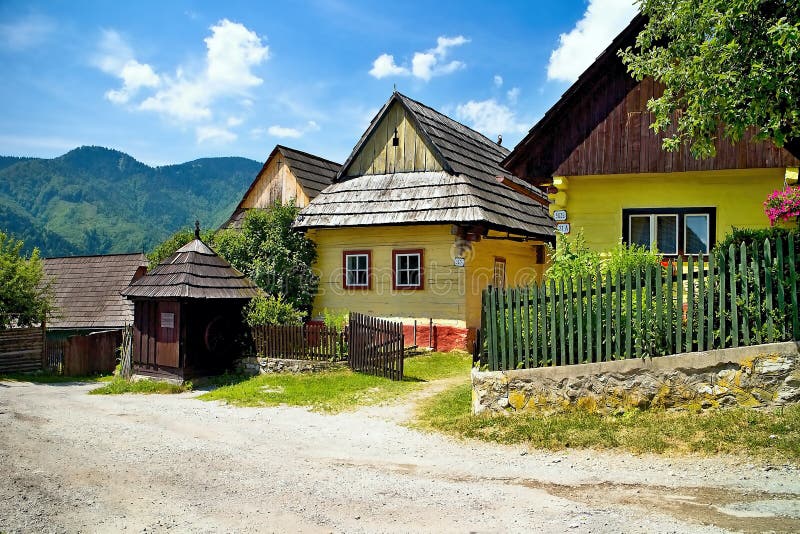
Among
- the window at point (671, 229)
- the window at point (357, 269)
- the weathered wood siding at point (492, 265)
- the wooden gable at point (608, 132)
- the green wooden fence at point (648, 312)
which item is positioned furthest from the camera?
the window at point (357, 269)

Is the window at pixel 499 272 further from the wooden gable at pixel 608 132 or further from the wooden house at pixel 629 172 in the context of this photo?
the wooden gable at pixel 608 132

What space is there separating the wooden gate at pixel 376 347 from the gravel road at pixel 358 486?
135 inches

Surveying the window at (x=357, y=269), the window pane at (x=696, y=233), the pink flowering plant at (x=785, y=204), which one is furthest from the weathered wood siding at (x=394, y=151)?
the pink flowering plant at (x=785, y=204)

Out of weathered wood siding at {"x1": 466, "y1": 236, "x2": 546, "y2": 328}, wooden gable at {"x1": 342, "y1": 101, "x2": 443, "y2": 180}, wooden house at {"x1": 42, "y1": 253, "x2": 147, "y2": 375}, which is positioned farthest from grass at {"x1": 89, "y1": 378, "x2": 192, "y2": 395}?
wooden gable at {"x1": 342, "y1": 101, "x2": 443, "y2": 180}

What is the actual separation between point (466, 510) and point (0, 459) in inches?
238

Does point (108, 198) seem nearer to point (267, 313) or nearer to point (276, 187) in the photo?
point (276, 187)

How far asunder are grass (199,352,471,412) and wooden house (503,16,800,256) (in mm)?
4573

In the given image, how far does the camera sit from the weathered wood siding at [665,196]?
1185 centimetres

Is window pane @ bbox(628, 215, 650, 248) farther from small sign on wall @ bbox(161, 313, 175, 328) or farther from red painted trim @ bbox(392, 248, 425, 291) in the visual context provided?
small sign on wall @ bbox(161, 313, 175, 328)

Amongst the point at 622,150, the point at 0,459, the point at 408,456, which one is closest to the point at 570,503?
the point at 408,456

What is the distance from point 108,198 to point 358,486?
429ft

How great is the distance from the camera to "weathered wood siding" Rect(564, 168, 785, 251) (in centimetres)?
1185

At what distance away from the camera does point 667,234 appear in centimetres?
1241

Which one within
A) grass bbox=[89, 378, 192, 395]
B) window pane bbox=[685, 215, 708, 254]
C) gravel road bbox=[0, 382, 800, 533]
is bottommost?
grass bbox=[89, 378, 192, 395]
